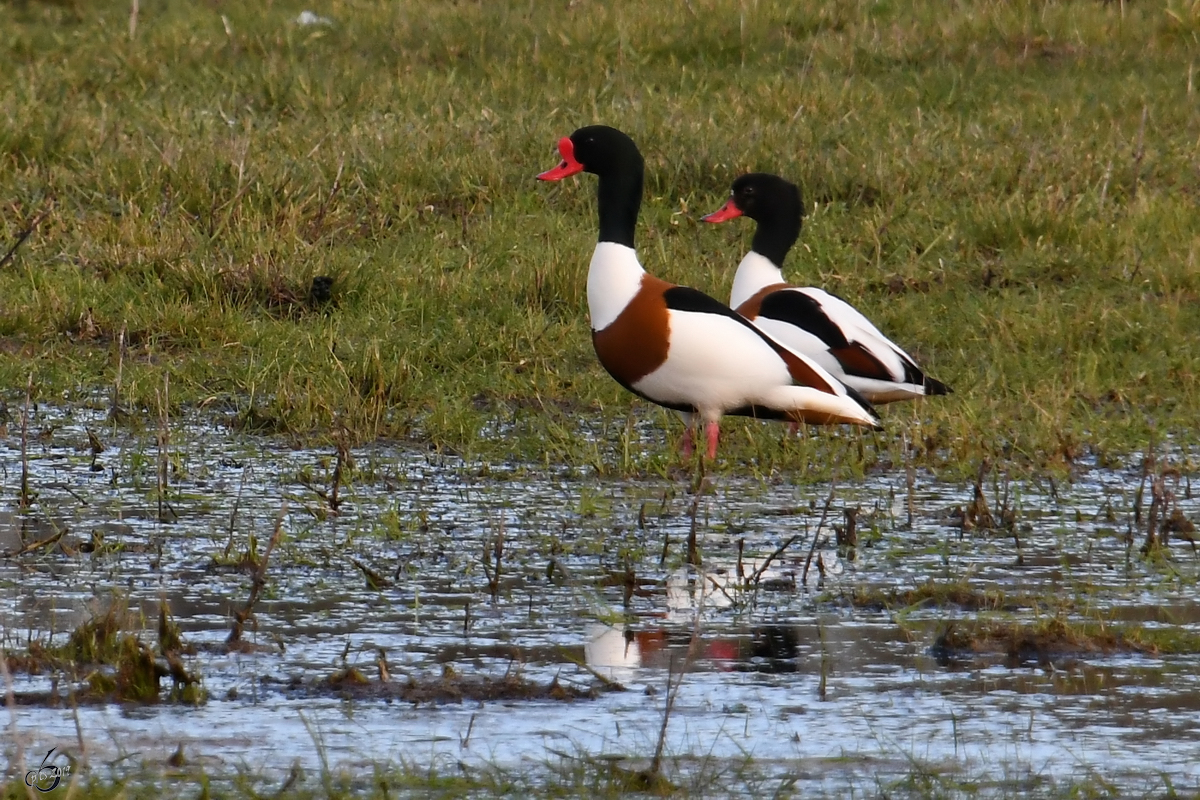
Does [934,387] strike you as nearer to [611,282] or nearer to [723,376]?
[723,376]

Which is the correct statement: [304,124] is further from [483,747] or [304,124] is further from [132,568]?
[483,747]

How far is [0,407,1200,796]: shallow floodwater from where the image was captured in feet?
11.3

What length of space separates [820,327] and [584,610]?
9.09 ft

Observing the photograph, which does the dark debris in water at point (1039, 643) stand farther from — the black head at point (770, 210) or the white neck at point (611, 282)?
the black head at point (770, 210)

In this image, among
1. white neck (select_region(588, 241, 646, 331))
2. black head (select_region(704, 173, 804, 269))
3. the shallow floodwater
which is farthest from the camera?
black head (select_region(704, 173, 804, 269))

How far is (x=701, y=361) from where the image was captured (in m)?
6.20

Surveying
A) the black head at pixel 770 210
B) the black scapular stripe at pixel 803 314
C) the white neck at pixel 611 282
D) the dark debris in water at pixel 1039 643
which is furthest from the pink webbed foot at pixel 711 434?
the dark debris in water at pixel 1039 643

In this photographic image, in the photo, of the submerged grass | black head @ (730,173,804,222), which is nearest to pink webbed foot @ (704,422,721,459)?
black head @ (730,173,804,222)

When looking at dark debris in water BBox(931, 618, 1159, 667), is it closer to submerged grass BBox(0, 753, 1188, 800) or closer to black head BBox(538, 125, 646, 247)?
submerged grass BBox(0, 753, 1188, 800)

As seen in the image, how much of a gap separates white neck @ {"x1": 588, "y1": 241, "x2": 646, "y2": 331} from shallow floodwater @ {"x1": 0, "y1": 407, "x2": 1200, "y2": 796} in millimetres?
691

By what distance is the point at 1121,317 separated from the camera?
777cm

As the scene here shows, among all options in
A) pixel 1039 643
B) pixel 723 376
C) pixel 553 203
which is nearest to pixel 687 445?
pixel 723 376

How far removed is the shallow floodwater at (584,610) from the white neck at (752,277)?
5.66 feet

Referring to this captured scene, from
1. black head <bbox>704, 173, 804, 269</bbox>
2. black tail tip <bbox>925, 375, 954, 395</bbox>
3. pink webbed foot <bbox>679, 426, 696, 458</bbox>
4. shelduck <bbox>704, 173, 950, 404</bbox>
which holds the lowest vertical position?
pink webbed foot <bbox>679, 426, 696, 458</bbox>
